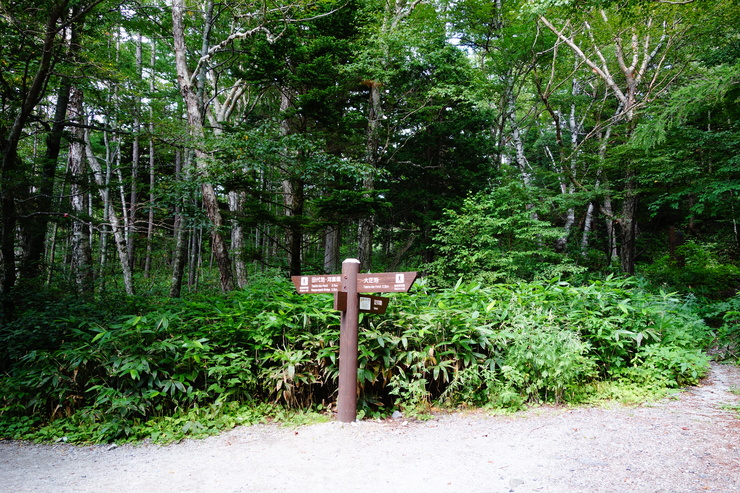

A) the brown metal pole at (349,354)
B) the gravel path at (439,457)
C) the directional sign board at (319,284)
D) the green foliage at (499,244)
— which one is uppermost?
the green foliage at (499,244)

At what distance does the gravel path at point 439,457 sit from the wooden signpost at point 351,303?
0.28 m

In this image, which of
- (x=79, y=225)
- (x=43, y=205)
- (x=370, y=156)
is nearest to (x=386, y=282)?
(x=43, y=205)

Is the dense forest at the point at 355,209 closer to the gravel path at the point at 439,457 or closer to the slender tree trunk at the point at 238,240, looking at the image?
the slender tree trunk at the point at 238,240

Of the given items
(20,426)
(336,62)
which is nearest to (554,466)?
(20,426)

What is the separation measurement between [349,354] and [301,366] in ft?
2.18

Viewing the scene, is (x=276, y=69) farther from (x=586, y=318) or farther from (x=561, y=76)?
(x=561, y=76)

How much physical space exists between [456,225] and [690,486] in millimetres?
8880

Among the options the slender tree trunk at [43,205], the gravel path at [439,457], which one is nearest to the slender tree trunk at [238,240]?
the slender tree trunk at [43,205]

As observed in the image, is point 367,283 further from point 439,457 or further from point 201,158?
point 201,158

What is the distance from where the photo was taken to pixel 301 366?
438cm

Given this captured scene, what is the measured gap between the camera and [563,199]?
38.8 ft

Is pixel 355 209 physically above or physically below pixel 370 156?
below

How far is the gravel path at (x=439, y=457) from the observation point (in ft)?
9.04

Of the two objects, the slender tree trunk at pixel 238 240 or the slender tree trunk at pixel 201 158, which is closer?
the slender tree trunk at pixel 201 158
